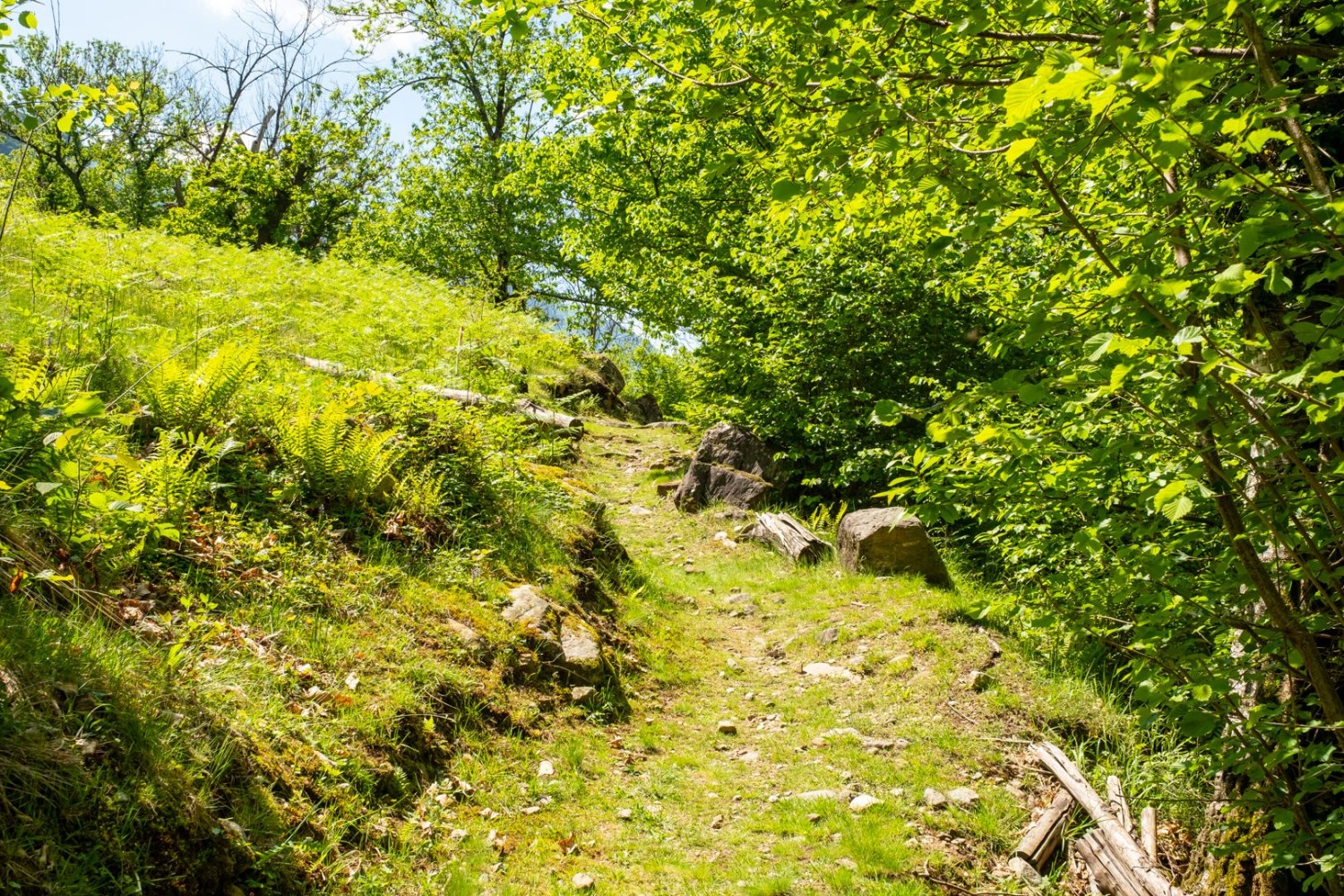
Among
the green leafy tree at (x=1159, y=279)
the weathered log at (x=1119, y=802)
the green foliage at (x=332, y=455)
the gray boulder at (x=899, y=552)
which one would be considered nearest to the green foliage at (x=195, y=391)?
the green foliage at (x=332, y=455)

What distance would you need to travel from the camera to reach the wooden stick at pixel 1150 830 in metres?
4.88

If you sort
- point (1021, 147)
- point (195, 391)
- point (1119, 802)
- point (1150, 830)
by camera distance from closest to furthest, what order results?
1. point (1021, 147)
2. point (1150, 830)
3. point (1119, 802)
4. point (195, 391)

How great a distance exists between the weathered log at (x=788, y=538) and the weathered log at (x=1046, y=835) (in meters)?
5.36

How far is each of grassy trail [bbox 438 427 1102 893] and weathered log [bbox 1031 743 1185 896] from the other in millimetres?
230

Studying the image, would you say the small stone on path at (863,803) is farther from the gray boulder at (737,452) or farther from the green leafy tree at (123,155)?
the green leafy tree at (123,155)

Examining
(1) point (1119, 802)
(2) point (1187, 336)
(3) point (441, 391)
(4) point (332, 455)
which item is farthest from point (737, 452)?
(2) point (1187, 336)

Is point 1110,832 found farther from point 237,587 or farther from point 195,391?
point 195,391

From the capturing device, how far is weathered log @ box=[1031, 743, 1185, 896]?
177 inches

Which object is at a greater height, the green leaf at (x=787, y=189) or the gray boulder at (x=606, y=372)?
the green leaf at (x=787, y=189)

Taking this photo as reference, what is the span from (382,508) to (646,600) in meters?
3.44

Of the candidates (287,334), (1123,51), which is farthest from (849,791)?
(287,334)

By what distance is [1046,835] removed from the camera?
512cm

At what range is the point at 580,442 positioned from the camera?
15.9 m

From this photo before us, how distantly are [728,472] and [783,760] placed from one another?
7119 mm
